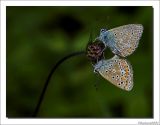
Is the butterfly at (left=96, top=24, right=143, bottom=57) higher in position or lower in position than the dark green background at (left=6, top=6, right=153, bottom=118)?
higher

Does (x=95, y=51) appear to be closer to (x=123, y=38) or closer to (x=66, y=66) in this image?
(x=123, y=38)

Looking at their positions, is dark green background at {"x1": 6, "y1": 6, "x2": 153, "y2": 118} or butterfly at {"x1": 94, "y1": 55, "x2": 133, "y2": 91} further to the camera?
dark green background at {"x1": 6, "y1": 6, "x2": 153, "y2": 118}

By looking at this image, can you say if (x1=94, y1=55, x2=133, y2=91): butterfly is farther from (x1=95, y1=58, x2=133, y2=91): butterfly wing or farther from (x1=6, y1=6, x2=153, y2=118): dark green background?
(x1=6, y1=6, x2=153, y2=118): dark green background

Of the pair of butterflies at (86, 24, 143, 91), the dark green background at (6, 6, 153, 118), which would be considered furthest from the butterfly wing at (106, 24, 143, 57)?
the dark green background at (6, 6, 153, 118)

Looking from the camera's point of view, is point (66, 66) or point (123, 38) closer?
point (123, 38)

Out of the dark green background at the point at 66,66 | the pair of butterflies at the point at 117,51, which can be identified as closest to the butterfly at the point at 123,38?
the pair of butterflies at the point at 117,51

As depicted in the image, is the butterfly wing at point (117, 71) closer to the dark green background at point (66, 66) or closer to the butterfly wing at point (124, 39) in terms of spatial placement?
the butterfly wing at point (124, 39)

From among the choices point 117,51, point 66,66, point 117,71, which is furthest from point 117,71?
point 66,66
